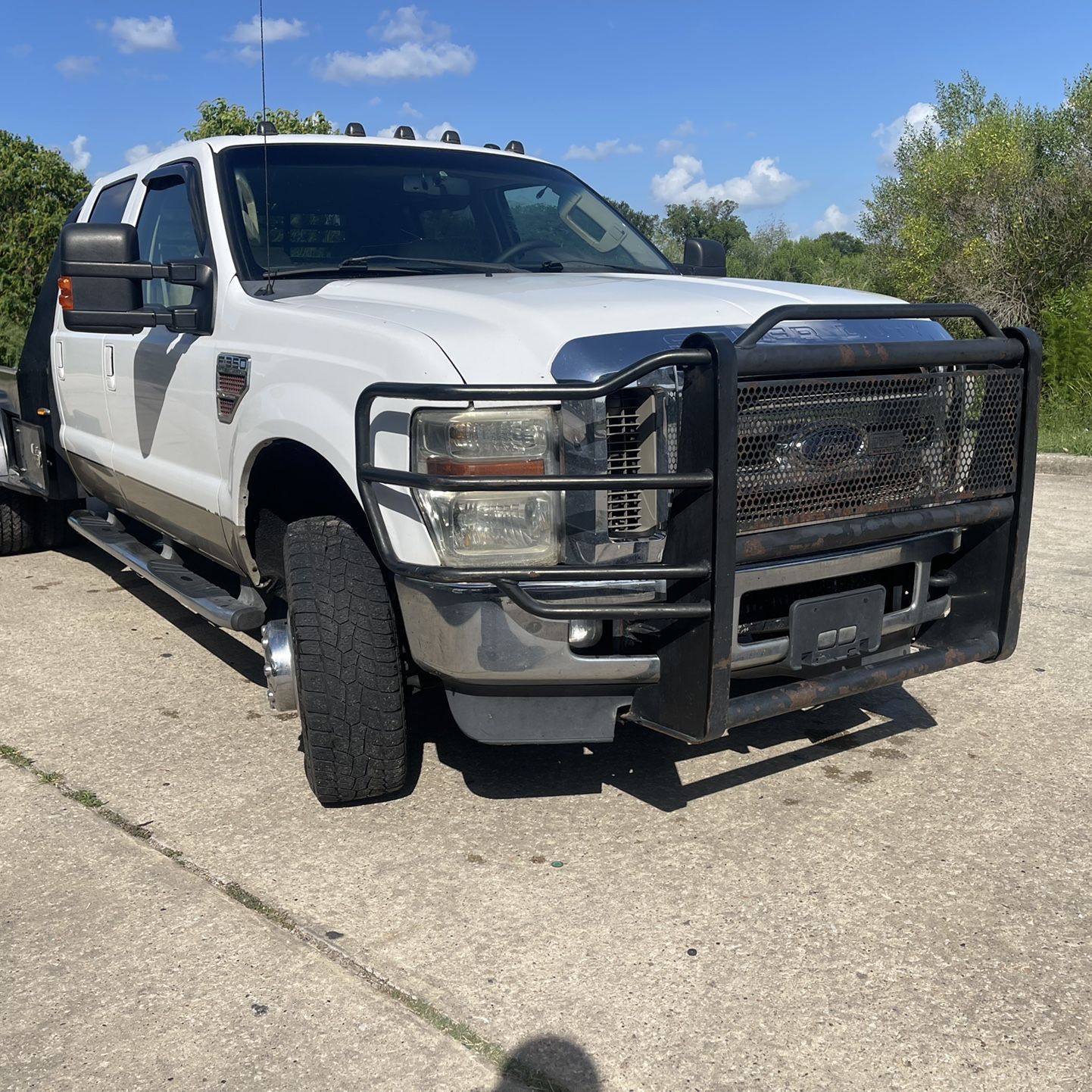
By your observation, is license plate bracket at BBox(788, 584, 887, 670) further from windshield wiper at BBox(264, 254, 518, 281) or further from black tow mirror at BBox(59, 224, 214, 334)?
black tow mirror at BBox(59, 224, 214, 334)

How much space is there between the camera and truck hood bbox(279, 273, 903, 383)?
294 centimetres

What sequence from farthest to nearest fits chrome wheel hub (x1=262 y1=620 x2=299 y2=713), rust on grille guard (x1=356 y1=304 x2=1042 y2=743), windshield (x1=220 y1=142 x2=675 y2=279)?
windshield (x1=220 y1=142 x2=675 y2=279) → chrome wheel hub (x1=262 y1=620 x2=299 y2=713) → rust on grille guard (x1=356 y1=304 x2=1042 y2=743)

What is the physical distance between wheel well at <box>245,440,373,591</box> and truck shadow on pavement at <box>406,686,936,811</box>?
0.82 meters

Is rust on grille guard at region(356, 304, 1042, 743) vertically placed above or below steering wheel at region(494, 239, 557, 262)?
below

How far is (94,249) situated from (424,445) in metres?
1.57

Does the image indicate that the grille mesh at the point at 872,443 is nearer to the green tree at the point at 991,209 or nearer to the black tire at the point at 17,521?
the black tire at the point at 17,521

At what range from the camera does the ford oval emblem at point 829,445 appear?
3037mm

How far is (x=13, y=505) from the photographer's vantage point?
691cm

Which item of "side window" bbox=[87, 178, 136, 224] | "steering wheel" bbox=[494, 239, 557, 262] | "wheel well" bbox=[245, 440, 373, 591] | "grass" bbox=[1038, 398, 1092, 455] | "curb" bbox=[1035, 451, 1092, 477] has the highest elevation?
"side window" bbox=[87, 178, 136, 224]

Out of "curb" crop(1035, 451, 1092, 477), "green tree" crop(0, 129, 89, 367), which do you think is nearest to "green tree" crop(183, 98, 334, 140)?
"green tree" crop(0, 129, 89, 367)

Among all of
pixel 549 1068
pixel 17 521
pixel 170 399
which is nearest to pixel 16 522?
pixel 17 521

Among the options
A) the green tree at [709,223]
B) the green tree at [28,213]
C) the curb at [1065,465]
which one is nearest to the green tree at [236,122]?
the green tree at [28,213]

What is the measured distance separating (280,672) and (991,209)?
72.2 ft

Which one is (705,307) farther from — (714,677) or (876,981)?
(876,981)
